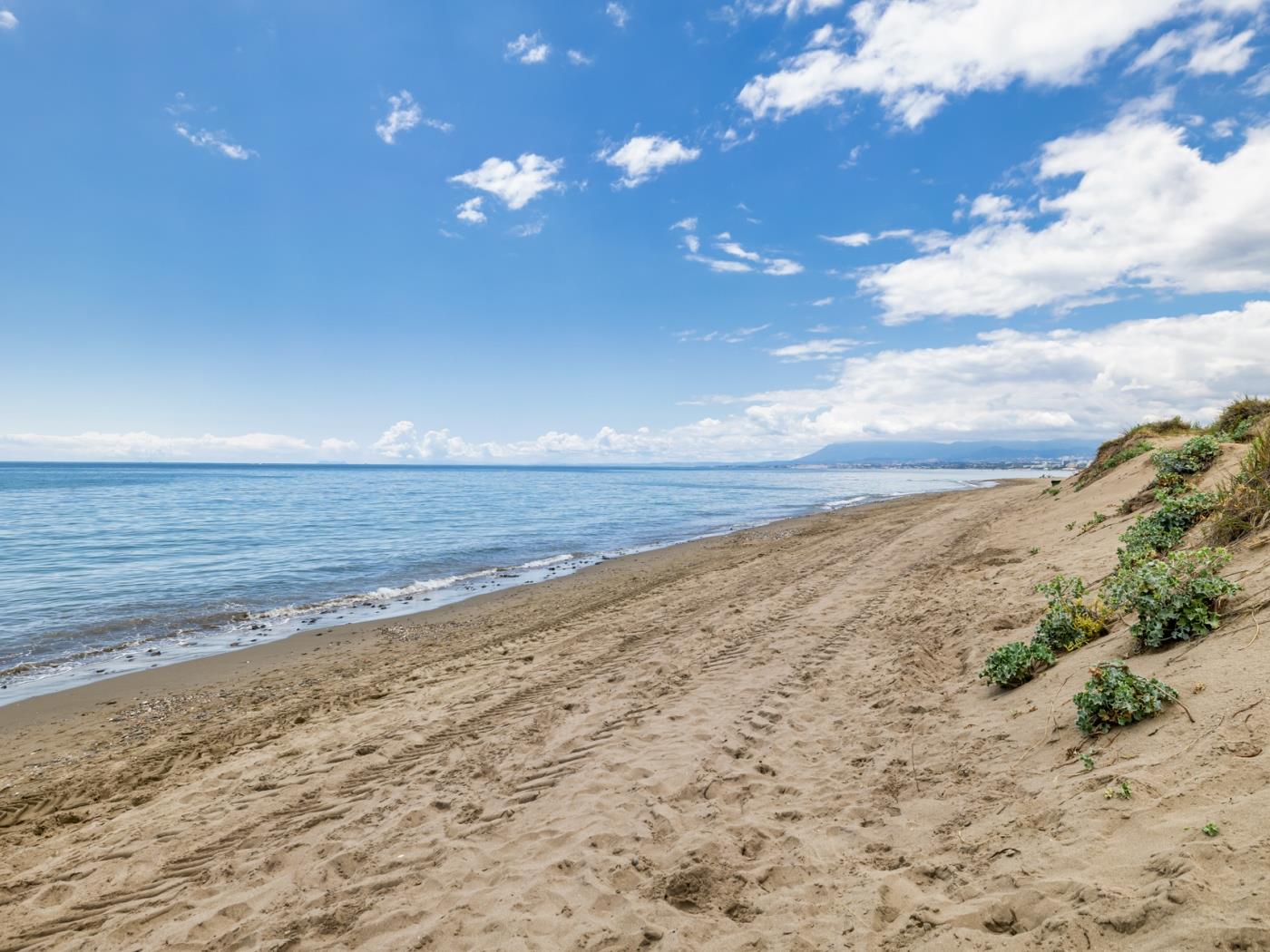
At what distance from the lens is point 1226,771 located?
350 centimetres

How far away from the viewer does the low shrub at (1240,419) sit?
13719mm

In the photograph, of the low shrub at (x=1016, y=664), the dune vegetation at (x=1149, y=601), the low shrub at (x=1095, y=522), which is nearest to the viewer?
the dune vegetation at (x=1149, y=601)

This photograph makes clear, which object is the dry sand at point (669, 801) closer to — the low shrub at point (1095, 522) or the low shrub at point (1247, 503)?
the low shrub at point (1247, 503)

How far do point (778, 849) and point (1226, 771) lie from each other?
9.38ft

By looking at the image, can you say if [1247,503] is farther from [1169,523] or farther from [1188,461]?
[1188,461]

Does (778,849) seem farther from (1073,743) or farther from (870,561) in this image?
(870,561)

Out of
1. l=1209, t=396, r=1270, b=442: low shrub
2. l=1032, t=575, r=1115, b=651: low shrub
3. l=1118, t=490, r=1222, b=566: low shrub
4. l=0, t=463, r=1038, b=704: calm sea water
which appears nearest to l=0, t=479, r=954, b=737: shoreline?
l=0, t=463, r=1038, b=704: calm sea water

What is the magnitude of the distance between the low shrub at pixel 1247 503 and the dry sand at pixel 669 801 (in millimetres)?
966

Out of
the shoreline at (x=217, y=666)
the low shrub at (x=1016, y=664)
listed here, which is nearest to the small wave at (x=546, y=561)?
the shoreline at (x=217, y=666)

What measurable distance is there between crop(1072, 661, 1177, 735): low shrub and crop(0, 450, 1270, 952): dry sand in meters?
0.13

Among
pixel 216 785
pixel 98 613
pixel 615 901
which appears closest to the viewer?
pixel 615 901

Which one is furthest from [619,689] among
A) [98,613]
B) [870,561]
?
[98,613]

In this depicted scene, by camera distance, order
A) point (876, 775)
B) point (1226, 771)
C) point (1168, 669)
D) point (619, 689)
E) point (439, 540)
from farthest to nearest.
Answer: point (439, 540)
point (619, 689)
point (876, 775)
point (1168, 669)
point (1226, 771)

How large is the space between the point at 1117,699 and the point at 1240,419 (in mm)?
17092
